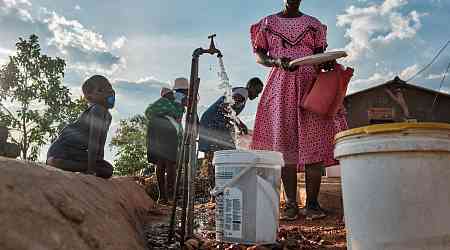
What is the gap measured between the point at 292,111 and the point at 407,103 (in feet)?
35.4

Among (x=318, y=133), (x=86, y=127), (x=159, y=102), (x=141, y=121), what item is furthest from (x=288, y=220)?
(x=141, y=121)

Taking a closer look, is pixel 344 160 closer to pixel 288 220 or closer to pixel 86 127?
pixel 288 220

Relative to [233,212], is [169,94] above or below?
above

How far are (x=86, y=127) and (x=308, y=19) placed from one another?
209cm

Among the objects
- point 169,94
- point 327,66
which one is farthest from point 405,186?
point 169,94

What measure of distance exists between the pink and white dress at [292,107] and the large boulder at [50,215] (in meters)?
1.68

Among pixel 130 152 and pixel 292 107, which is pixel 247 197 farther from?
pixel 130 152

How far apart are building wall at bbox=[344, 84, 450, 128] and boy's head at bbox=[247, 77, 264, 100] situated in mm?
8281

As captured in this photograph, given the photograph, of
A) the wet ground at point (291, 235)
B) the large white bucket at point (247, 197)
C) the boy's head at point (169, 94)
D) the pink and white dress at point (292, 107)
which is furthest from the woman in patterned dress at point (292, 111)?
the boy's head at point (169, 94)

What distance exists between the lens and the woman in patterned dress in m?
3.14

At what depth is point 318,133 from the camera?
3.17 m

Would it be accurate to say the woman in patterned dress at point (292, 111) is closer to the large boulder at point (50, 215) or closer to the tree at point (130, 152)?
the large boulder at point (50, 215)

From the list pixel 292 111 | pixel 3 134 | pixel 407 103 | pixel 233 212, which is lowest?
pixel 233 212

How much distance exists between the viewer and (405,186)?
1.48m
